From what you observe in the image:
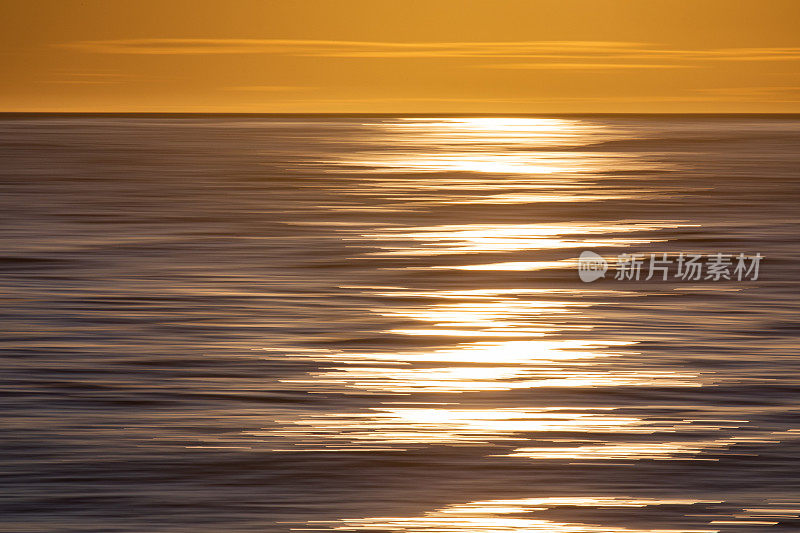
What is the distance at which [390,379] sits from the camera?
10.1 m

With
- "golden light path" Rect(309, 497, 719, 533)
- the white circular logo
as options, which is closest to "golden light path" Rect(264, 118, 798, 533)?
"golden light path" Rect(309, 497, 719, 533)

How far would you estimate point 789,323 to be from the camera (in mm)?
12523

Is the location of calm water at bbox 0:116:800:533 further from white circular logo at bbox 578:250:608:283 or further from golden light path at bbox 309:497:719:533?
white circular logo at bbox 578:250:608:283

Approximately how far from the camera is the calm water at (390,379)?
7262 millimetres

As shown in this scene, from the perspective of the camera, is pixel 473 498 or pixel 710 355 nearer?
pixel 473 498

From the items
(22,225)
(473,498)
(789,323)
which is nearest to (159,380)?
(473,498)

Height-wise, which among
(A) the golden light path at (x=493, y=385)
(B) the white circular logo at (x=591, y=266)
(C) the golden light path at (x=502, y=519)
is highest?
(B) the white circular logo at (x=591, y=266)

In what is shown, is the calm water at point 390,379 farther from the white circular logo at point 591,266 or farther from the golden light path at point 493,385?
the white circular logo at point 591,266

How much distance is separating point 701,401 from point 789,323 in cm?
347

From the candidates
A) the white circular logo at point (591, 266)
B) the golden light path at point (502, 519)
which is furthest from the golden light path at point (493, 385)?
the white circular logo at point (591, 266)

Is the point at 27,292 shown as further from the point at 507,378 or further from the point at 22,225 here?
the point at 22,225

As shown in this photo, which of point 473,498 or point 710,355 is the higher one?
point 710,355

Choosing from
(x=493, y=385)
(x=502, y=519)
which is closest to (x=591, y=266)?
(x=493, y=385)

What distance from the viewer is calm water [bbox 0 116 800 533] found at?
23.8 feet
